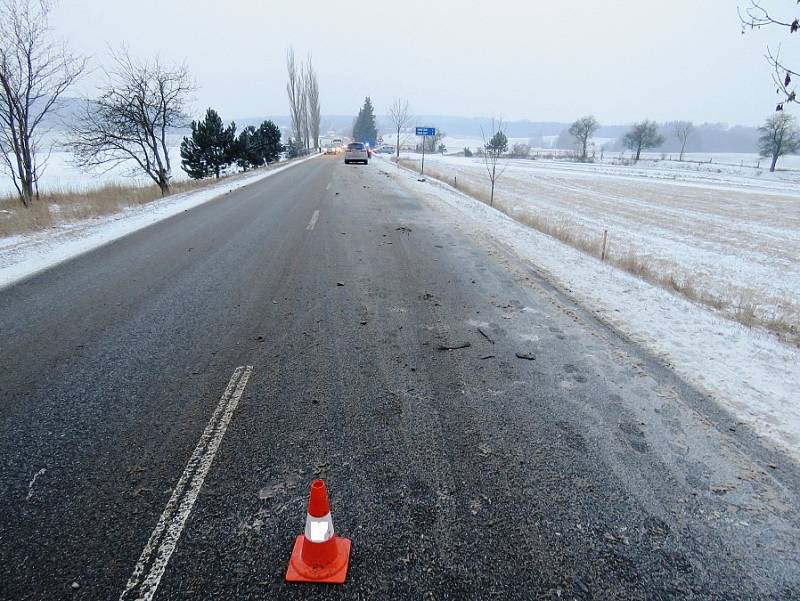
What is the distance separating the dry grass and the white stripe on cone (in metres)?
12.0

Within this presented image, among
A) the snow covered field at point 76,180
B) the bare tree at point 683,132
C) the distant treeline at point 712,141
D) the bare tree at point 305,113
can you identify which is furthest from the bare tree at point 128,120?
the distant treeline at point 712,141

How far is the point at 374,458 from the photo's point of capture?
290cm

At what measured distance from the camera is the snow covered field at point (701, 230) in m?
9.99

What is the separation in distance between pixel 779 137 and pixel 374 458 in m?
90.0

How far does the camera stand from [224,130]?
2938 cm

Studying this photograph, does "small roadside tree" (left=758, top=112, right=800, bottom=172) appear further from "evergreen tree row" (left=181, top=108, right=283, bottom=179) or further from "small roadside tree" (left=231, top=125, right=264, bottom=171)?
"evergreen tree row" (left=181, top=108, right=283, bottom=179)

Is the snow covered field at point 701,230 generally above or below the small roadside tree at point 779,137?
below

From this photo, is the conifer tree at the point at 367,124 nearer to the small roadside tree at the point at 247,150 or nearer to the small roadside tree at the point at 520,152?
the small roadside tree at the point at 520,152

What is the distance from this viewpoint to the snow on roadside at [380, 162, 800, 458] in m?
3.61

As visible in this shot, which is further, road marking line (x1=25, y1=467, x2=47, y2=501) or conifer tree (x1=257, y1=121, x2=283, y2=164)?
conifer tree (x1=257, y1=121, x2=283, y2=164)

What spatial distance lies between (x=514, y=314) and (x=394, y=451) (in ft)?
10.5

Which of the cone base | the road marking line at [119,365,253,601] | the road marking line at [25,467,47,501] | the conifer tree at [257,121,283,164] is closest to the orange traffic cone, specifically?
the cone base

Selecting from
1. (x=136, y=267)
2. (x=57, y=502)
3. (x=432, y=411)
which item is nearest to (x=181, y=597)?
(x=57, y=502)

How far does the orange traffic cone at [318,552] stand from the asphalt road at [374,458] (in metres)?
0.06
